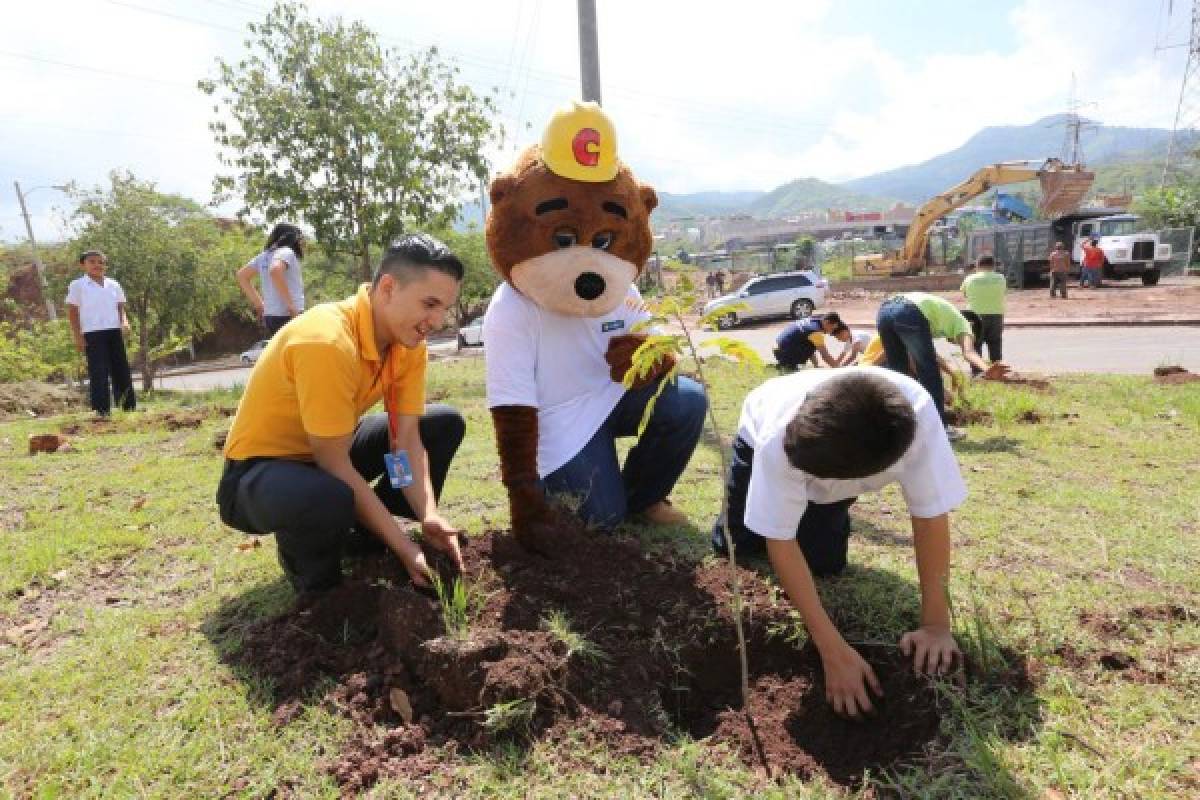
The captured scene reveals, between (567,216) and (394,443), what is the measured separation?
1100 mm

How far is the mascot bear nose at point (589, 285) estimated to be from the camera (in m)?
2.91

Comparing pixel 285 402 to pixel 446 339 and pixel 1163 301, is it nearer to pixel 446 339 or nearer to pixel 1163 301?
pixel 1163 301

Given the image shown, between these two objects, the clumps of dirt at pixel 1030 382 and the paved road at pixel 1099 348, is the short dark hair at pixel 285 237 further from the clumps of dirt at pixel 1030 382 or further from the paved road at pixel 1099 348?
the clumps of dirt at pixel 1030 382

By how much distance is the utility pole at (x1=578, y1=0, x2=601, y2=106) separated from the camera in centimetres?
847

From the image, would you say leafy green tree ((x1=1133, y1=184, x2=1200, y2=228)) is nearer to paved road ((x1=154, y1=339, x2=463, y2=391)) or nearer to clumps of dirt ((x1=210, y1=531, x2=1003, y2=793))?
paved road ((x1=154, y1=339, x2=463, y2=391))

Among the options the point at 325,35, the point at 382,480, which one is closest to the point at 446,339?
the point at 325,35

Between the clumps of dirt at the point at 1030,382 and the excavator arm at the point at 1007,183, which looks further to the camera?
the excavator arm at the point at 1007,183

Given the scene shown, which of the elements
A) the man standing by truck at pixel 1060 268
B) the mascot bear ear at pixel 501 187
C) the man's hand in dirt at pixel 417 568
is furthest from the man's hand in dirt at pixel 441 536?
the man standing by truck at pixel 1060 268

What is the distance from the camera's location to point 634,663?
213 centimetres

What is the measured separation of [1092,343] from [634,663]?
505 inches

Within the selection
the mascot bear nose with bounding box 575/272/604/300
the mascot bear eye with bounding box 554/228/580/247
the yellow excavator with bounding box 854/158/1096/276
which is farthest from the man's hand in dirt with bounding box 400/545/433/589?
the yellow excavator with bounding box 854/158/1096/276

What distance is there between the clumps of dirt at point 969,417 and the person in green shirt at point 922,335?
0.36m

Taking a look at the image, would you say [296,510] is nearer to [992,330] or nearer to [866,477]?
[866,477]

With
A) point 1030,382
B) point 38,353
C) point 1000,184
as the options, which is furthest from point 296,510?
point 1000,184
